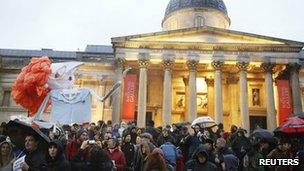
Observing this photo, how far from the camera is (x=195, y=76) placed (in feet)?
104

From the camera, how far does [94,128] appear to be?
49.9 ft

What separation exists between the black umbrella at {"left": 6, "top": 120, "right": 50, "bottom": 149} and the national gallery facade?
888 inches

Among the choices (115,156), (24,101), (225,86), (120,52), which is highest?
(120,52)

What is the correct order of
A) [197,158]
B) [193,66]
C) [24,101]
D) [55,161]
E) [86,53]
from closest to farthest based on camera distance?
[55,161] < [197,158] < [24,101] < [193,66] < [86,53]

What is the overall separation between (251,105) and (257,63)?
4419 millimetres

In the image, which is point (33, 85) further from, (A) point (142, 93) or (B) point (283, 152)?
(A) point (142, 93)

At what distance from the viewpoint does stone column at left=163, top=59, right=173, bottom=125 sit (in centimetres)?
3073

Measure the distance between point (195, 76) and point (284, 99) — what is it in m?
7.18

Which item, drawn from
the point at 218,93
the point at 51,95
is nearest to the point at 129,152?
the point at 51,95

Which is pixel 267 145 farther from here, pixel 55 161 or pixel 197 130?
pixel 55 161

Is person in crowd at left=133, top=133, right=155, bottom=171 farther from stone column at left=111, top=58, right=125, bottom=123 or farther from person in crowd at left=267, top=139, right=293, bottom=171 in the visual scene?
stone column at left=111, top=58, right=125, bottom=123

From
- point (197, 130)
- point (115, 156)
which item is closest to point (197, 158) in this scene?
point (115, 156)

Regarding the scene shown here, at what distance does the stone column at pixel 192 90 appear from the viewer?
30875 mm

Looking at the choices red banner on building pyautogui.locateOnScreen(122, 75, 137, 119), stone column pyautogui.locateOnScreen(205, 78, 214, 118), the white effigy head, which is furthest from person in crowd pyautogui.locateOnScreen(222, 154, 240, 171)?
stone column pyautogui.locateOnScreen(205, 78, 214, 118)
